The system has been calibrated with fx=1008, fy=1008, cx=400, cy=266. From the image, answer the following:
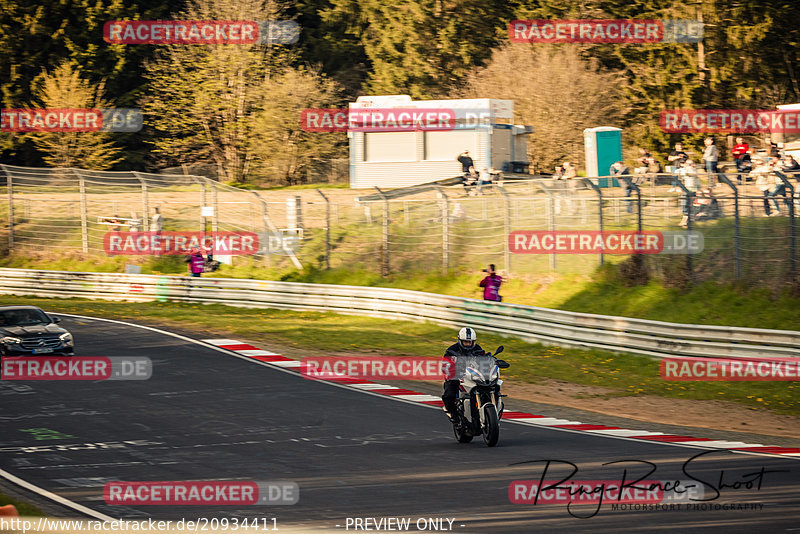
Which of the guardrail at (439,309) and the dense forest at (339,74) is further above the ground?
the dense forest at (339,74)

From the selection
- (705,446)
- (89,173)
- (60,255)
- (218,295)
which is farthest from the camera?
(60,255)

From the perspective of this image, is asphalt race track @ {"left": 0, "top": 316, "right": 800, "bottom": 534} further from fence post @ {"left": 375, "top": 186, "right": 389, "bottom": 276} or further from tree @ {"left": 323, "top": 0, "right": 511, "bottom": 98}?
tree @ {"left": 323, "top": 0, "right": 511, "bottom": 98}

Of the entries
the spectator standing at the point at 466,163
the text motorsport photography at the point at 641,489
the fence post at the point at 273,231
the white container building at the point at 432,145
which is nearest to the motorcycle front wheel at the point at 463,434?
the text motorsport photography at the point at 641,489

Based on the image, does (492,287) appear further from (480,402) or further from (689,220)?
(480,402)

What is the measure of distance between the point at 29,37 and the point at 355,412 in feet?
155

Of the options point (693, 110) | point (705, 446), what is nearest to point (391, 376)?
point (705, 446)

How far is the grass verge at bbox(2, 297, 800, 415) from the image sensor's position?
757 inches

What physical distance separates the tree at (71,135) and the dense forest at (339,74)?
0.11m

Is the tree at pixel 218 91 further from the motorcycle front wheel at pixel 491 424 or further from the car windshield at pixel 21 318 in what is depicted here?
the motorcycle front wheel at pixel 491 424

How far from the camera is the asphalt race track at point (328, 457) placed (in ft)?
33.3

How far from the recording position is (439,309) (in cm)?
2662

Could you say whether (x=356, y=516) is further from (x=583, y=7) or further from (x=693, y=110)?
(x=583, y=7)

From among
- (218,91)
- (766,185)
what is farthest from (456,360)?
(218,91)

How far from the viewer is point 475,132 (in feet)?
130
